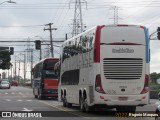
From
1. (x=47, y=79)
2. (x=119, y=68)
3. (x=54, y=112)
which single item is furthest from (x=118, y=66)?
(x=47, y=79)

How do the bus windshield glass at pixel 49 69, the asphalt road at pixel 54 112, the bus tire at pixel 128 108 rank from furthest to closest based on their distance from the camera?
the bus windshield glass at pixel 49 69
the bus tire at pixel 128 108
the asphalt road at pixel 54 112

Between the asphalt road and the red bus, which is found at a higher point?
the red bus

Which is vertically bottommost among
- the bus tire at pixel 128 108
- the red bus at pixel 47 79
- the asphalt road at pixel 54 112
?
the asphalt road at pixel 54 112

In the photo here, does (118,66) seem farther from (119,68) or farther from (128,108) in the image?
(128,108)

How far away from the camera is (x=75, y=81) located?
27.5 metres

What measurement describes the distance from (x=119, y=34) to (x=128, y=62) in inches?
52.6

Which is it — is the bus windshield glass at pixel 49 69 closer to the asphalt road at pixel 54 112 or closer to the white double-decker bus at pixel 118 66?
the asphalt road at pixel 54 112

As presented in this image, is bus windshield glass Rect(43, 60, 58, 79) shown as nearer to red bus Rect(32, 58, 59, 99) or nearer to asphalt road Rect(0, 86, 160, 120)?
red bus Rect(32, 58, 59, 99)

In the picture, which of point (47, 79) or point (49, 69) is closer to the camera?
point (49, 69)

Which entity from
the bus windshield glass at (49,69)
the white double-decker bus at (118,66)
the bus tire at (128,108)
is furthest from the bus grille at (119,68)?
the bus windshield glass at (49,69)

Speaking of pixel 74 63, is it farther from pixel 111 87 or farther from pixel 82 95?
pixel 111 87

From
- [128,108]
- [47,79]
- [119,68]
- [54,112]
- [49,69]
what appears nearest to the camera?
[119,68]

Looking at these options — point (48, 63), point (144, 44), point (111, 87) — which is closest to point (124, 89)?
point (111, 87)

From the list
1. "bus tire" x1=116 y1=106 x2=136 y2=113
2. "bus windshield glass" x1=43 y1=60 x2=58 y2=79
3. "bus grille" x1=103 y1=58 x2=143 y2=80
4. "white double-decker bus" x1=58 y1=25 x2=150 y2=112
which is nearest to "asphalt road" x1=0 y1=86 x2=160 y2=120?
"bus tire" x1=116 y1=106 x2=136 y2=113
